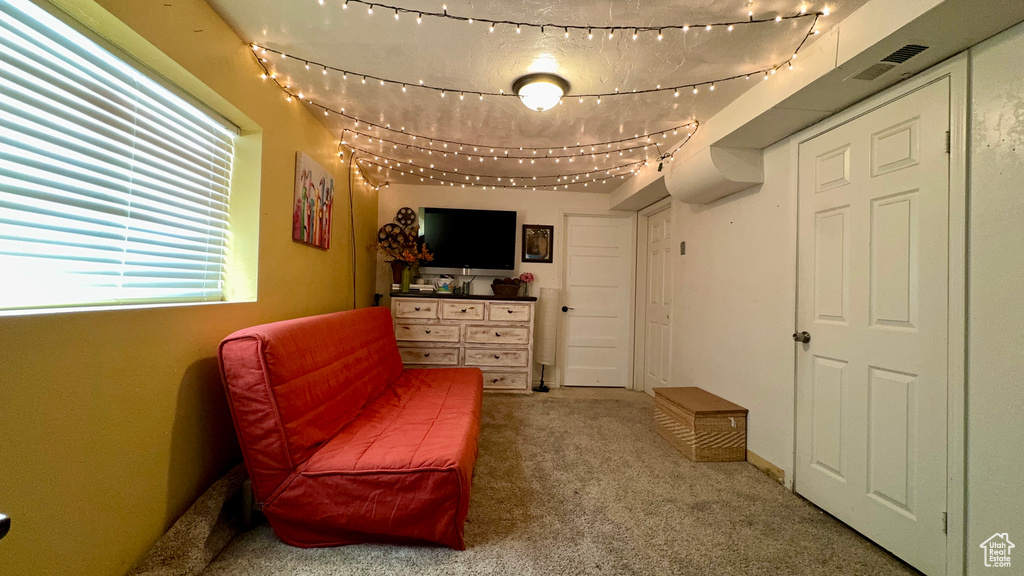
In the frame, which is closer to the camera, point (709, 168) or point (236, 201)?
point (236, 201)

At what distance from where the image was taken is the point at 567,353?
433 centimetres

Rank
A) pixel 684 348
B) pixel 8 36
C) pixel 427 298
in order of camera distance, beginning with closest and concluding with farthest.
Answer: pixel 8 36 → pixel 684 348 → pixel 427 298

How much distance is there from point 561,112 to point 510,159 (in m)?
0.90

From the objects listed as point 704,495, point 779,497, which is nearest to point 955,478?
point 779,497

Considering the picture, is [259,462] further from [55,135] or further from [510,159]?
[510,159]

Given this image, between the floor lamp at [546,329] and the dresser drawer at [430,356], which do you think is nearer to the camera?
the dresser drawer at [430,356]

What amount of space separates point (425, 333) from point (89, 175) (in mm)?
2627

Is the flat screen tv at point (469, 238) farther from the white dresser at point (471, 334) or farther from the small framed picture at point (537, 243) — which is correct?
the white dresser at point (471, 334)

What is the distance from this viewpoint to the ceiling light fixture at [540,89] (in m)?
1.98

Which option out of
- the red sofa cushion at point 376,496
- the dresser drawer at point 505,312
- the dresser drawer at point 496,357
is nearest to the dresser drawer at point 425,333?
the dresser drawer at point 496,357

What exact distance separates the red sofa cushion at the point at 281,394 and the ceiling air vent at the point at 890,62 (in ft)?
8.56

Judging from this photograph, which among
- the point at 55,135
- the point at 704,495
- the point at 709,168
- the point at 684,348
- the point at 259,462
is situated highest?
the point at 709,168

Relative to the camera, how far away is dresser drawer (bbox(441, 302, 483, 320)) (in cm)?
367

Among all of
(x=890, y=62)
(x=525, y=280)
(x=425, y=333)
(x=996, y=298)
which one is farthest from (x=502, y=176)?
(x=996, y=298)
